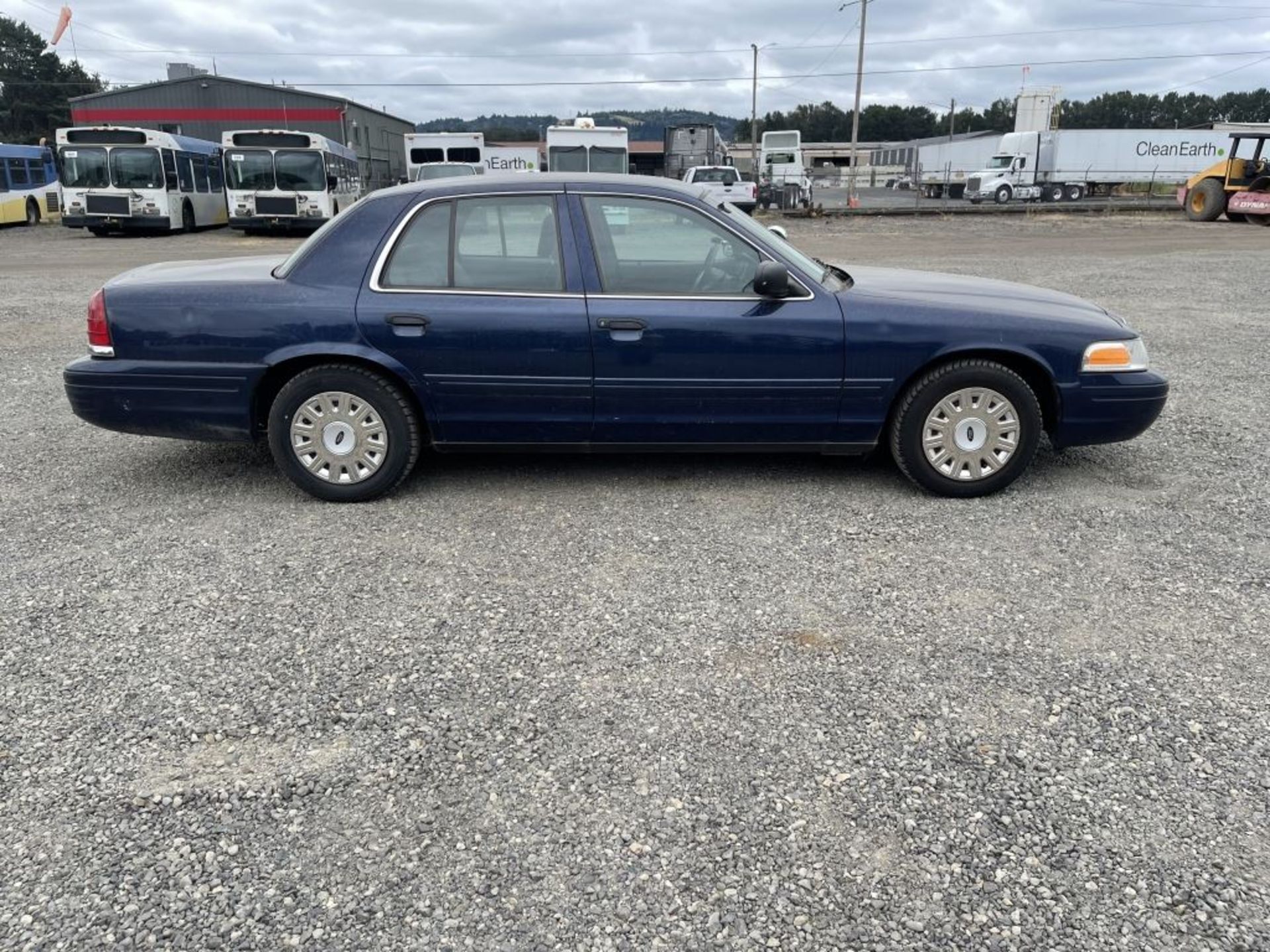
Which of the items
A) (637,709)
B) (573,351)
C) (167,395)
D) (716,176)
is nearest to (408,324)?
(573,351)

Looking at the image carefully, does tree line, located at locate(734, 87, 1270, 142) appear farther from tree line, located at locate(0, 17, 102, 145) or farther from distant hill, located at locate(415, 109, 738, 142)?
tree line, located at locate(0, 17, 102, 145)

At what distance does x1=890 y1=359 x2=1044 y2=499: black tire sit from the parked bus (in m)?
31.6

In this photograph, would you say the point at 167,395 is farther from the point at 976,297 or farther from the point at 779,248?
the point at 976,297

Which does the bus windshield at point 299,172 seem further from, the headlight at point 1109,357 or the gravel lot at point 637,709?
the headlight at point 1109,357

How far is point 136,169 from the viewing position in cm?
2498

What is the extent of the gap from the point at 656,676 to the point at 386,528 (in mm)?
1913

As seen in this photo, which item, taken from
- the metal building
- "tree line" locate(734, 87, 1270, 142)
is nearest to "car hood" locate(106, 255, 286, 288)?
the metal building

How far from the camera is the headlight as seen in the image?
4965 mm

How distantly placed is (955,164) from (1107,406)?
63463 mm

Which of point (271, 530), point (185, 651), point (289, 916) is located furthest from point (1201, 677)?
point (271, 530)

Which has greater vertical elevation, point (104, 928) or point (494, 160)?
point (494, 160)

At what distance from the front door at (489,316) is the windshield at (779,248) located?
2.85ft

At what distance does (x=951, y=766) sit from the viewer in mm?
2924

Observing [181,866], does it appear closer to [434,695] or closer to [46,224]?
[434,695]
